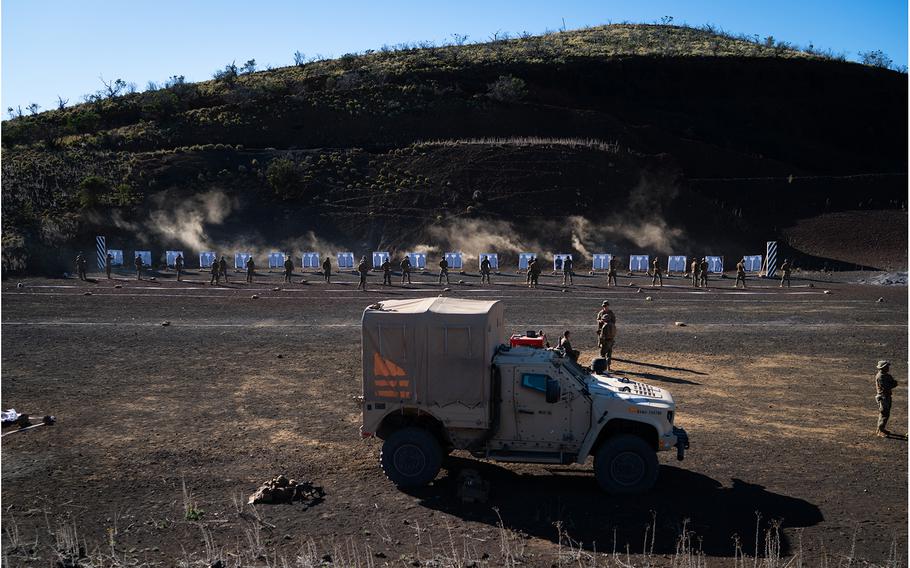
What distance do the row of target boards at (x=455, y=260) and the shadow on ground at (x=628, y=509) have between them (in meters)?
35.0

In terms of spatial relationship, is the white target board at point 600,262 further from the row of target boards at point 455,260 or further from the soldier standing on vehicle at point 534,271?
the soldier standing on vehicle at point 534,271

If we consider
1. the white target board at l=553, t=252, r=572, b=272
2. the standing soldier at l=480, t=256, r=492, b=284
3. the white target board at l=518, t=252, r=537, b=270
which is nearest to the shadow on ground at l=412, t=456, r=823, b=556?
the standing soldier at l=480, t=256, r=492, b=284

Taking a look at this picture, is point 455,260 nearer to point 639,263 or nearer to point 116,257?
point 639,263

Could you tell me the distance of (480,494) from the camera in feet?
33.2

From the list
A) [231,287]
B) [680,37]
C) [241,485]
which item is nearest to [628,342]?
[241,485]

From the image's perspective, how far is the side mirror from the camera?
33.0 feet

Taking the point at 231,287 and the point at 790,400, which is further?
the point at 231,287

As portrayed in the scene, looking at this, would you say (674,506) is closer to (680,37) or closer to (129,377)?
(129,377)

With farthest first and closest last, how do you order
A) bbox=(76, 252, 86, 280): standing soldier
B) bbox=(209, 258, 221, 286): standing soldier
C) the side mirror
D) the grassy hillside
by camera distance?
the grassy hillside → bbox=(76, 252, 86, 280): standing soldier → bbox=(209, 258, 221, 286): standing soldier → the side mirror

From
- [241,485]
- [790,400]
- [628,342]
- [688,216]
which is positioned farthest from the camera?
[688,216]

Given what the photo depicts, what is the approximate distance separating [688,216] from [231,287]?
3132cm

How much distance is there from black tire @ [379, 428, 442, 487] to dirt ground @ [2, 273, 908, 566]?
232 millimetres

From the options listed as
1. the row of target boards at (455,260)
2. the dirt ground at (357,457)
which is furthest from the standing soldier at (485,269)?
the dirt ground at (357,457)

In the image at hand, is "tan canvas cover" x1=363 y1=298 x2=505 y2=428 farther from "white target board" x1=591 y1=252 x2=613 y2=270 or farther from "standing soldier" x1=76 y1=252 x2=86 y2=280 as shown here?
"white target board" x1=591 y1=252 x2=613 y2=270
